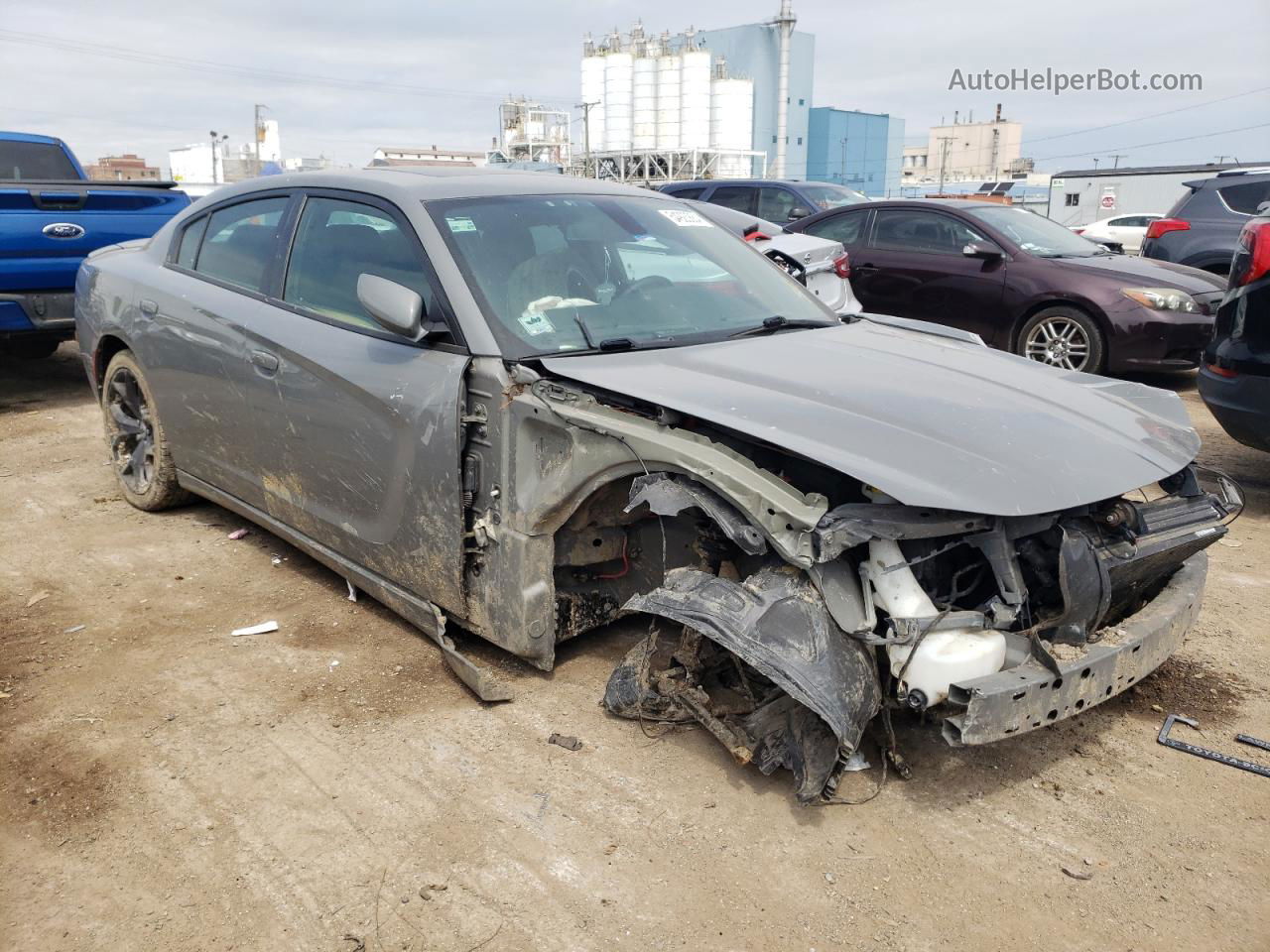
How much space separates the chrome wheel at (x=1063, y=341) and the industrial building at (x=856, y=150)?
5179cm

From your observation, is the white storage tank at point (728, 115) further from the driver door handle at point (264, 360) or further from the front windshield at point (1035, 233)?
the driver door handle at point (264, 360)

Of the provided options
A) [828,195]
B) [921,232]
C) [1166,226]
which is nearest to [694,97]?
[828,195]

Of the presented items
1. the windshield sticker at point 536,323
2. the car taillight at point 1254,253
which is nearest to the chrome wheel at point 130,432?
the windshield sticker at point 536,323

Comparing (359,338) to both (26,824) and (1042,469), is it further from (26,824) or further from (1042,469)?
(1042,469)

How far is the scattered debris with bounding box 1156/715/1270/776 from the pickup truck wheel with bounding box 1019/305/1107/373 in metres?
5.26

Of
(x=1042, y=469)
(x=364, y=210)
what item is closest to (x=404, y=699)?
(x=364, y=210)

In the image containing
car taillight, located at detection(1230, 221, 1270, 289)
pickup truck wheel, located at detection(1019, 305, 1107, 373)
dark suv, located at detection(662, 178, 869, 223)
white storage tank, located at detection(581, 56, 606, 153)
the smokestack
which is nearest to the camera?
car taillight, located at detection(1230, 221, 1270, 289)

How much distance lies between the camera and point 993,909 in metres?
2.46

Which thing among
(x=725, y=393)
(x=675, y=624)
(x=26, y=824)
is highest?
(x=725, y=393)

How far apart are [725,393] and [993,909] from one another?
150 cm

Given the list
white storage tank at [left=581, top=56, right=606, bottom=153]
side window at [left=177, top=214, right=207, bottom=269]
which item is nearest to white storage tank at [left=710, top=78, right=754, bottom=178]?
white storage tank at [left=581, top=56, right=606, bottom=153]

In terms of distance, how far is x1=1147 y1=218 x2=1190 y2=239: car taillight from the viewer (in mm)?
10852

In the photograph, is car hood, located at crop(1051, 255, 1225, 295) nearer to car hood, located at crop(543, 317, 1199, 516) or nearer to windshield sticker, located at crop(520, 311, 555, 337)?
car hood, located at crop(543, 317, 1199, 516)

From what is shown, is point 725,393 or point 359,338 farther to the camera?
point 359,338
